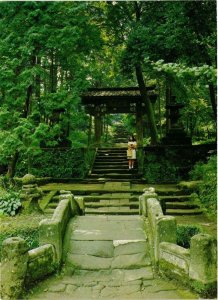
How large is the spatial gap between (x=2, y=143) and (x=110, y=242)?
294 inches

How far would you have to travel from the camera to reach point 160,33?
13.4m

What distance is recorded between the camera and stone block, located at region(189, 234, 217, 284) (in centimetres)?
587

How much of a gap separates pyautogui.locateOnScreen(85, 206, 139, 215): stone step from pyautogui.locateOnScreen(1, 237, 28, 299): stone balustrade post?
6.40 meters

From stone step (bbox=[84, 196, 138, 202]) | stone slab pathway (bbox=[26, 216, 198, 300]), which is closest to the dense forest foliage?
stone step (bbox=[84, 196, 138, 202])

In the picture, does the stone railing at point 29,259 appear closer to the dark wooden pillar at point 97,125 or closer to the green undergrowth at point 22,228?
the green undergrowth at point 22,228

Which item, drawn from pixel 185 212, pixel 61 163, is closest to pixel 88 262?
pixel 185 212

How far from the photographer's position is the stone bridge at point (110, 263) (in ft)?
19.9

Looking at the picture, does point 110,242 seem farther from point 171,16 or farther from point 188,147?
point 188,147

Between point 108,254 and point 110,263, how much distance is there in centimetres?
38

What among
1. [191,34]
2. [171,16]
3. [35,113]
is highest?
[171,16]

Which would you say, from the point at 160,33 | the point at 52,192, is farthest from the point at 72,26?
Answer: the point at 52,192

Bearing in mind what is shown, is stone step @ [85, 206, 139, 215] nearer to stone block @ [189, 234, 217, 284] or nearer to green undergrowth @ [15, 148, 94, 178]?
green undergrowth @ [15, 148, 94, 178]

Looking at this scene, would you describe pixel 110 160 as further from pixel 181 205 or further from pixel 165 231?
pixel 165 231

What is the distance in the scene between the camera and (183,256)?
6.50 m
